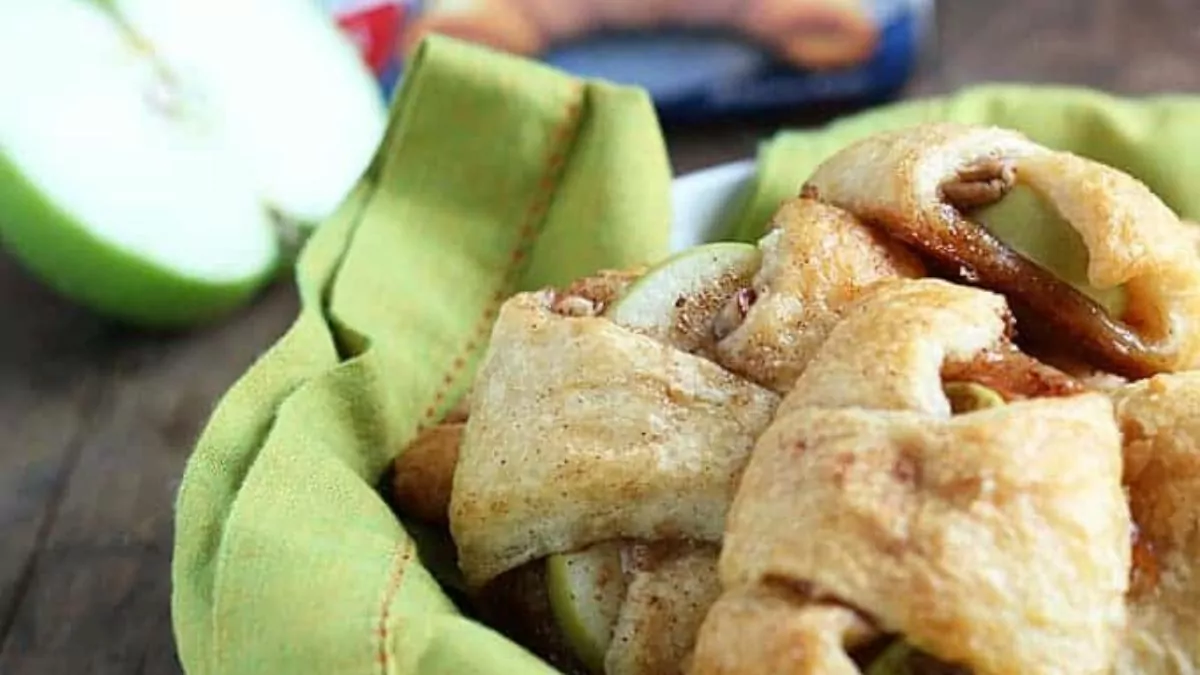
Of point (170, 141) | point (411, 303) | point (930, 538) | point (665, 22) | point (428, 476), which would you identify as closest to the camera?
point (930, 538)

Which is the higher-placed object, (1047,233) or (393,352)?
(1047,233)

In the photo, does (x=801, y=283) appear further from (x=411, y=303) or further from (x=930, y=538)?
(x=411, y=303)

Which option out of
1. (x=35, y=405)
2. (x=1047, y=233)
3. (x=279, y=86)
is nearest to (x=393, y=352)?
(x=1047, y=233)

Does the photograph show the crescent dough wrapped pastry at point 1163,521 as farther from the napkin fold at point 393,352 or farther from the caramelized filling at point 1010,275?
the napkin fold at point 393,352

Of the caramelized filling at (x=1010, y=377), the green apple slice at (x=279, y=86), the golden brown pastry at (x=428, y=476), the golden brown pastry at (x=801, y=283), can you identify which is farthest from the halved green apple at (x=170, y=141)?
the caramelized filling at (x=1010, y=377)

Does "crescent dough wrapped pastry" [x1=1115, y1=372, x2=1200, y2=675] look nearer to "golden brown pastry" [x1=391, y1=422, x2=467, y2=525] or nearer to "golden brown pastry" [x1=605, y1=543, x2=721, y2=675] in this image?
"golden brown pastry" [x1=605, y1=543, x2=721, y2=675]

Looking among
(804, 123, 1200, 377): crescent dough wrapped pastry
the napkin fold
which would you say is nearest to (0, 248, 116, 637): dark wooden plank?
the napkin fold

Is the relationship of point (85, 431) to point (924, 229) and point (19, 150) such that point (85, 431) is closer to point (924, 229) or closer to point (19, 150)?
point (19, 150)
